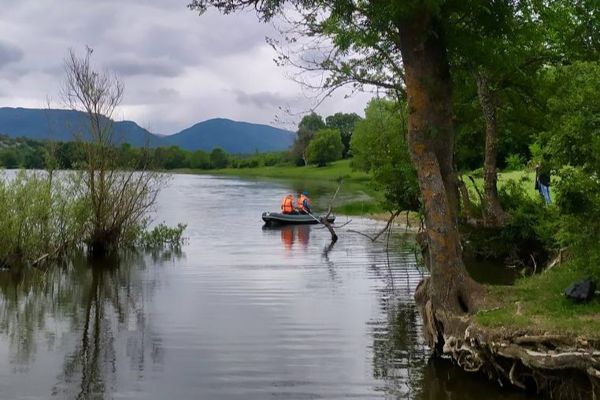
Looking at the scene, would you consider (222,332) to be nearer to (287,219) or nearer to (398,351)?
(398,351)

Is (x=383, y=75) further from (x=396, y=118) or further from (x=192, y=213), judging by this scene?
(x=192, y=213)

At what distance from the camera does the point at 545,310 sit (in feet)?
32.7

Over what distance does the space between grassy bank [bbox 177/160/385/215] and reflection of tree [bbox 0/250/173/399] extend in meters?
27.2

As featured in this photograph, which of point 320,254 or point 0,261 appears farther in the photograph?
point 320,254

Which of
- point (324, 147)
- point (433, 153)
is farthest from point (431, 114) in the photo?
point (324, 147)

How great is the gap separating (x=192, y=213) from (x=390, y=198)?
27950 millimetres

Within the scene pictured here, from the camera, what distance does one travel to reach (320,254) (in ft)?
93.1

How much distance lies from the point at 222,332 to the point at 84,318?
3683 millimetres

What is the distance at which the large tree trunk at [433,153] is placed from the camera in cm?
1117

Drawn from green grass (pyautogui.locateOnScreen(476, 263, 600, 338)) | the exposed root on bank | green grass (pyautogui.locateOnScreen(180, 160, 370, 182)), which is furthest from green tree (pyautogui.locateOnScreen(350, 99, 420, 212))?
green grass (pyautogui.locateOnScreen(180, 160, 370, 182))

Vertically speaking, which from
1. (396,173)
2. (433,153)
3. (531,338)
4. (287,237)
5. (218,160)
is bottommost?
(287,237)

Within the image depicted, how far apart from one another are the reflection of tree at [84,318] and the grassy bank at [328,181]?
27215mm

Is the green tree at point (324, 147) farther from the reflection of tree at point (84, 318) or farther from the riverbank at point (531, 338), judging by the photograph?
the riverbank at point (531, 338)

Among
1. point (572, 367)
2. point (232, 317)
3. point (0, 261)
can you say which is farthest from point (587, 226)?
point (0, 261)
